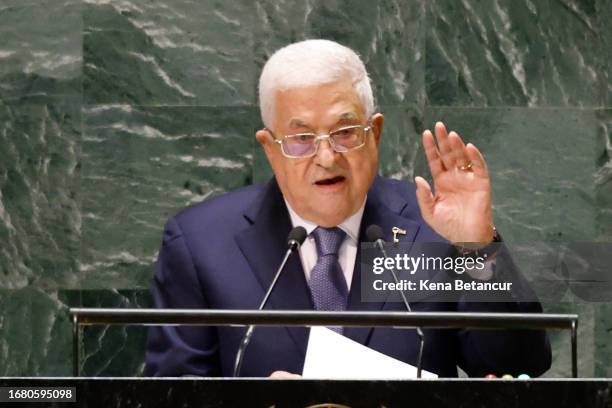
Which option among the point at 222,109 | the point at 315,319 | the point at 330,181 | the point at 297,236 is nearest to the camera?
the point at 315,319

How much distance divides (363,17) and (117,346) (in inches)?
58.2

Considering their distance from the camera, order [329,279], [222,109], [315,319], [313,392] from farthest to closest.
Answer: [222,109]
[329,279]
[315,319]
[313,392]

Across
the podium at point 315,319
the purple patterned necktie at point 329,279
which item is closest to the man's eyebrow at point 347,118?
the purple patterned necktie at point 329,279

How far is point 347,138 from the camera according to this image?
2.93 metres

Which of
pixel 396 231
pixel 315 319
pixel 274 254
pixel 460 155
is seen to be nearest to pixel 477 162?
pixel 460 155

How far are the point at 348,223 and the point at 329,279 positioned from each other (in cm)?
17

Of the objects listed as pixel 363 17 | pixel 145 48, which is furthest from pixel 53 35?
pixel 363 17

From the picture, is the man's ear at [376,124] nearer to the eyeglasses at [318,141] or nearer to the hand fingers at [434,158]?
the eyeglasses at [318,141]

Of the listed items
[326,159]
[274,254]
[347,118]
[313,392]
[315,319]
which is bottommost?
[313,392]

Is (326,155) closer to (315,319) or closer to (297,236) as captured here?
(297,236)

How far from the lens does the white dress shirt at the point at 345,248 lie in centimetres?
287

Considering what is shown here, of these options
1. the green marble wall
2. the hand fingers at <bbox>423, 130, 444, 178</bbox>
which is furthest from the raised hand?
the green marble wall

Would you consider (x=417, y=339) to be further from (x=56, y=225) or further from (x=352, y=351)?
(x=56, y=225)

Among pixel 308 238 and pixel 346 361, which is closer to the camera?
pixel 346 361
